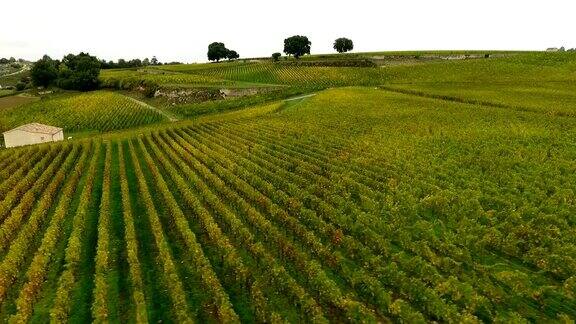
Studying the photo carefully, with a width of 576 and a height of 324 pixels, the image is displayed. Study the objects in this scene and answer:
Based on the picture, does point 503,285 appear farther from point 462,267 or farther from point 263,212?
point 263,212

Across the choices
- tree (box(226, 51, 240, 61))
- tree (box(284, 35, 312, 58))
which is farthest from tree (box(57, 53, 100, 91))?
tree (box(284, 35, 312, 58))

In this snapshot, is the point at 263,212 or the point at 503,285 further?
the point at 263,212

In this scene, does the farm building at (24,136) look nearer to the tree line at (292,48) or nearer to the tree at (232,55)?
the tree line at (292,48)

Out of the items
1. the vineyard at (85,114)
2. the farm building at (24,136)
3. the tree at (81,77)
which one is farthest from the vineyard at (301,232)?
the tree at (81,77)

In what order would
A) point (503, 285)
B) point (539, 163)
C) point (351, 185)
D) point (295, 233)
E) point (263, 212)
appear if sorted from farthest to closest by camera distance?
point (539, 163)
point (351, 185)
point (263, 212)
point (295, 233)
point (503, 285)

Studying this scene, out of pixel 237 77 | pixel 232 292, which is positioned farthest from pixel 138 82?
pixel 232 292

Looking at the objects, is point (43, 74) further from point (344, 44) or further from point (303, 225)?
point (303, 225)
